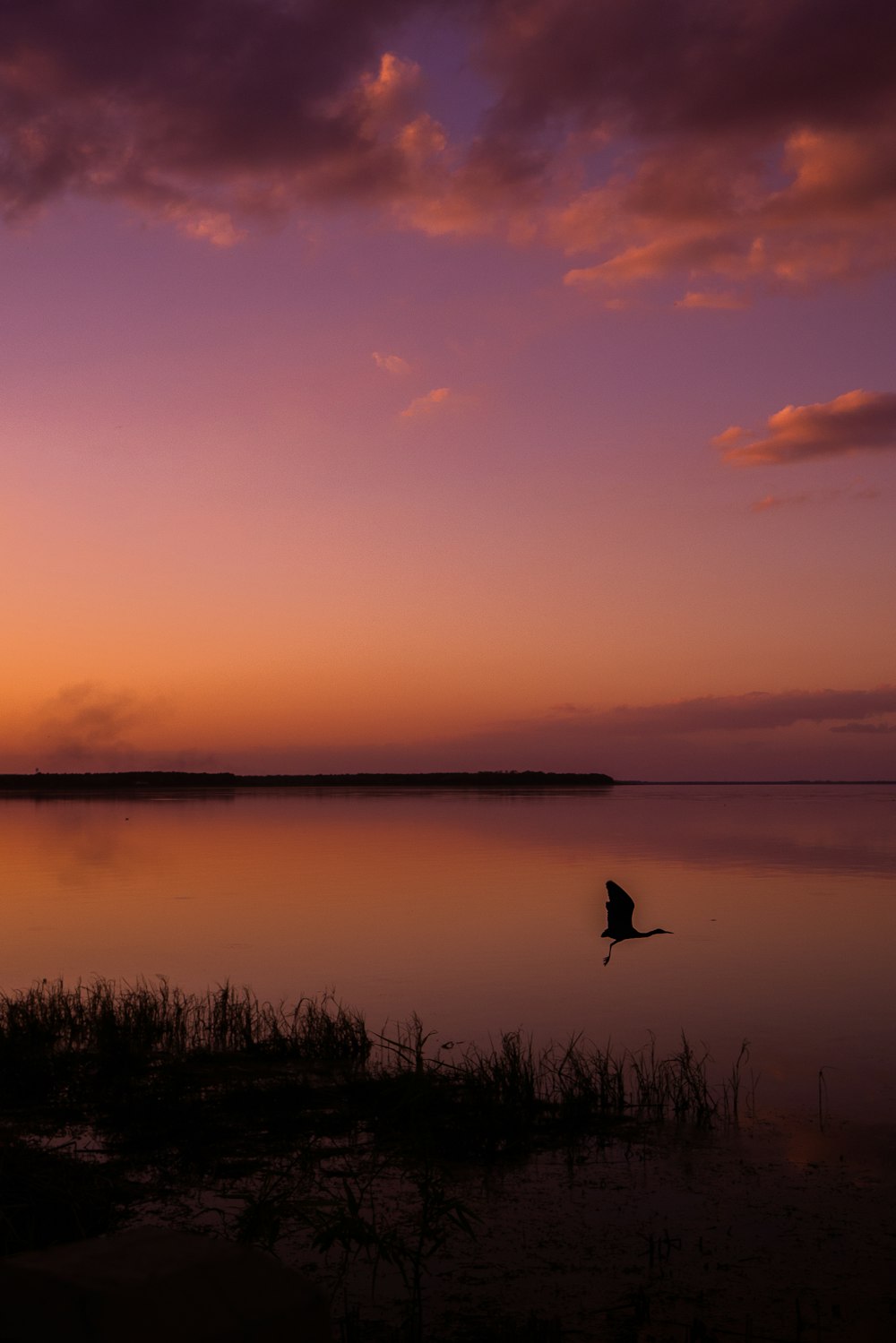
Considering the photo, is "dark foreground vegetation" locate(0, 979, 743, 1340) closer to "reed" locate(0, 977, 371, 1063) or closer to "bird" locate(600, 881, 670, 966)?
"reed" locate(0, 977, 371, 1063)

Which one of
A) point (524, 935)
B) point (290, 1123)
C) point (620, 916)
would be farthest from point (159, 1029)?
point (524, 935)

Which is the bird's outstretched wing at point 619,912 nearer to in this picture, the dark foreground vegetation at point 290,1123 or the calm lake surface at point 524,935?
the dark foreground vegetation at point 290,1123

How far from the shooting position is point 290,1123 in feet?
40.3

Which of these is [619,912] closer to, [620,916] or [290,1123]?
[620,916]

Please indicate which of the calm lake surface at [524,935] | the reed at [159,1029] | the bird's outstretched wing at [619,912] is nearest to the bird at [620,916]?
the bird's outstretched wing at [619,912]

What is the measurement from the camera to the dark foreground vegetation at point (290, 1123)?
28.5ft

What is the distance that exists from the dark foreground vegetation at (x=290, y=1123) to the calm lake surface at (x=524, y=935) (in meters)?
2.31

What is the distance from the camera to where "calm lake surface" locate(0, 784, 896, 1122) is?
19.6 meters

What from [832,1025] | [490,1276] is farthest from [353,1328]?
[832,1025]

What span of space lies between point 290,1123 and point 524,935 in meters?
18.8

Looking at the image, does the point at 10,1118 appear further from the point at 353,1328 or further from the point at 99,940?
the point at 99,940

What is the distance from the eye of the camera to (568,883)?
1716 inches

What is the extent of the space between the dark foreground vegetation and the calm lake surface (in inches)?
91.0

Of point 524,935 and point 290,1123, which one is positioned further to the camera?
point 524,935
